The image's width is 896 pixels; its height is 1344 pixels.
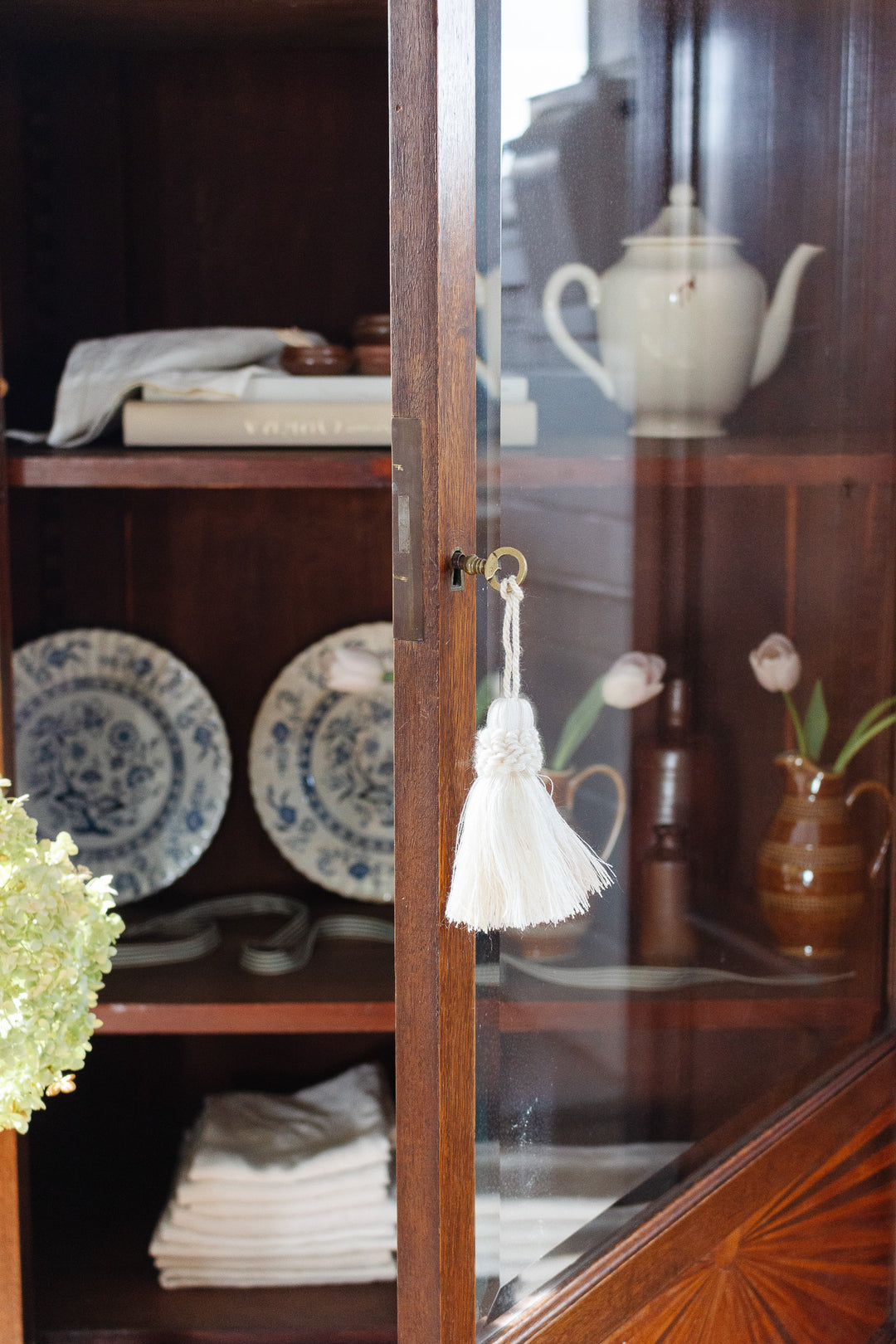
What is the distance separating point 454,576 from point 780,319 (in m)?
0.44

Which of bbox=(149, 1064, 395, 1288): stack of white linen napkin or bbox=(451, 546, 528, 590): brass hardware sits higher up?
bbox=(451, 546, 528, 590): brass hardware

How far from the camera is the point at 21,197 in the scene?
1.17 metres

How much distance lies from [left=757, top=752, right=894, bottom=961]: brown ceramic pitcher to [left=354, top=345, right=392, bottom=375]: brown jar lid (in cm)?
44

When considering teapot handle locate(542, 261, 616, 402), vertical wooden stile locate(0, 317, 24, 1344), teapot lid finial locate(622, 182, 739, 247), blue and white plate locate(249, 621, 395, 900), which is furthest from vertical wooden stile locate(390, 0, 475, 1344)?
blue and white plate locate(249, 621, 395, 900)

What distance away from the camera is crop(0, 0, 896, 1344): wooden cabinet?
0.63 metres

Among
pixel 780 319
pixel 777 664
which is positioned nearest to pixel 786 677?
pixel 777 664

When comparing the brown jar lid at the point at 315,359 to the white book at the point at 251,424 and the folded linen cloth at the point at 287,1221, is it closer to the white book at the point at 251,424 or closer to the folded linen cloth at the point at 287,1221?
the white book at the point at 251,424

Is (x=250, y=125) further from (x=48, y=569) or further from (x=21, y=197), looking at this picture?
(x=48, y=569)

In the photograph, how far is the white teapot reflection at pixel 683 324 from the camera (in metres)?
0.80

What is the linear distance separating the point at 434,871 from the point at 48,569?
746 mm

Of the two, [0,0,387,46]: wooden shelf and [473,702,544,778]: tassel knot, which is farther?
[0,0,387,46]: wooden shelf

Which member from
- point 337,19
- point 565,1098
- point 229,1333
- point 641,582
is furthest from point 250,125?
point 229,1333

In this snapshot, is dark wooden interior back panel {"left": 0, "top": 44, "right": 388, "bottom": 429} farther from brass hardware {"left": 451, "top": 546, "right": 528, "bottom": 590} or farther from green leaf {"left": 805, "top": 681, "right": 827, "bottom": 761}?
brass hardware {"left": 451, "top": 546, "right": 528, "bottom": 590}

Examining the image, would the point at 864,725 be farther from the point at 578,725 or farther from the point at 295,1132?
the point at 295,1132
